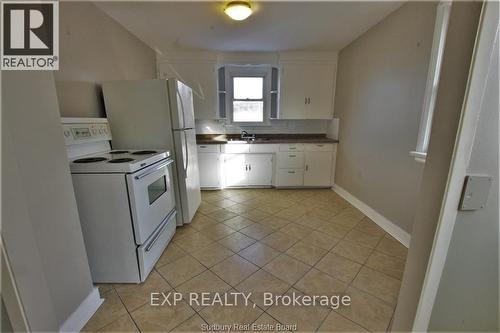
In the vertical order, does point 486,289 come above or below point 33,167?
below

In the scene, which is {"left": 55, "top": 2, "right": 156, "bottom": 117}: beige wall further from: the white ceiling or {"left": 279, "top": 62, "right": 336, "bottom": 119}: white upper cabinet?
{"left": 279, "top": 62, "right": 336, "bottom": 119}: white upper cabinet

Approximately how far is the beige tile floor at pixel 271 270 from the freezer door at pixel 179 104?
3.90ft

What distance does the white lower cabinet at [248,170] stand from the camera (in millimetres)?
3633

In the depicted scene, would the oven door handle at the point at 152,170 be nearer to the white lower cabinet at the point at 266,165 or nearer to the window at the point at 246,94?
the white lower cabinet at the point at 266,165

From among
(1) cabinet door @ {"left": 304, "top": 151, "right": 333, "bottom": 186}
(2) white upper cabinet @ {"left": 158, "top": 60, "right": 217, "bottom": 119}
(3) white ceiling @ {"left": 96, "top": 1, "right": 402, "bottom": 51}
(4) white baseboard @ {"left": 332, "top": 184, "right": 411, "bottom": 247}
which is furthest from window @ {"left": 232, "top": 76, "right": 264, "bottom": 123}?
(4) white baseboard @ {"left": 332, "top": 184, "right": 411, "bottom": 247}

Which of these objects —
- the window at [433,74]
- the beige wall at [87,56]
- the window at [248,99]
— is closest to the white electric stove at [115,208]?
the beige wall at [87,56]

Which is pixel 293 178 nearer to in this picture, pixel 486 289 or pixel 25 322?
pixel 486 289

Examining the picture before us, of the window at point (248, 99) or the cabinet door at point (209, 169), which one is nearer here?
the cabinet door at point (209, 169)

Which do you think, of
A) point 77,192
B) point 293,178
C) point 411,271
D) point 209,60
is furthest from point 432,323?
point 209,60

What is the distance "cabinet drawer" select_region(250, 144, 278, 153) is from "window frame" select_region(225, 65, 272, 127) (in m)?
0.65

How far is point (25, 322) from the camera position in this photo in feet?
2.92

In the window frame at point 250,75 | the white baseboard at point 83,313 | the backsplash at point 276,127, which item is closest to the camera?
the white baseboard at point 83,313

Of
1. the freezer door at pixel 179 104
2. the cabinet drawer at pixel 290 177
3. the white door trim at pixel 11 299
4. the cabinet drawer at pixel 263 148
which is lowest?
the cabinet drawer at pixel 290 177

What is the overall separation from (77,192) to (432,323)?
1978 millimetres
